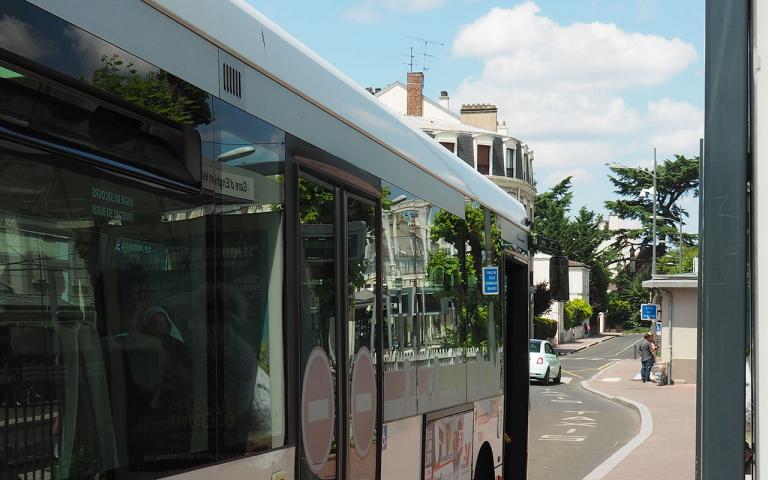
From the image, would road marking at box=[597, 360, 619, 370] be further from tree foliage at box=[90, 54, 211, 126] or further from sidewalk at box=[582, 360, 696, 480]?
tree foliage at box=[90, 54, 211, 126]

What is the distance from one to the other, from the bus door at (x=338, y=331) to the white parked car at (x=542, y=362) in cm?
3648

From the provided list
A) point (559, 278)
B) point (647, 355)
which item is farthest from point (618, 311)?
point (559, 278)

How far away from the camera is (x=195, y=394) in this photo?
3441mm

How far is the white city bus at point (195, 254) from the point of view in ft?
8.83

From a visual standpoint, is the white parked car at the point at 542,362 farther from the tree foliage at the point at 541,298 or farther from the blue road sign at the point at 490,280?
the blue road sign at the point at 490,280

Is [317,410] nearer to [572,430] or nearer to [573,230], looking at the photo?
[572,430]

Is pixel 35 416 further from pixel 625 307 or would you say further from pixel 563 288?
pixel 625 307

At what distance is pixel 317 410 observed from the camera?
4.56 meters

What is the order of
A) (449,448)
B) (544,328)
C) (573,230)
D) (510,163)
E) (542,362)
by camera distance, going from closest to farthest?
1. (449,448)
2. (542,362)
3. (544,328)
4. (510,163)
5. (573,230)

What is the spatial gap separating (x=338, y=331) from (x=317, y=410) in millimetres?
504

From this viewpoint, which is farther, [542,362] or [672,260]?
[672,260]

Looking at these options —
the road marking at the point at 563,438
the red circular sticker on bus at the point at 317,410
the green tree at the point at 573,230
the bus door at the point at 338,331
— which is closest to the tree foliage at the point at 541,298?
the bus door at the point at 338,331

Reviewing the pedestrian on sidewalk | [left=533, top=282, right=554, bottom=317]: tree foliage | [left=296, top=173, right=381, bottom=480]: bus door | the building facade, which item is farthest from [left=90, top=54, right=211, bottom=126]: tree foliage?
the building facade

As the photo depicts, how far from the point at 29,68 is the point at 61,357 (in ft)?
2.37
